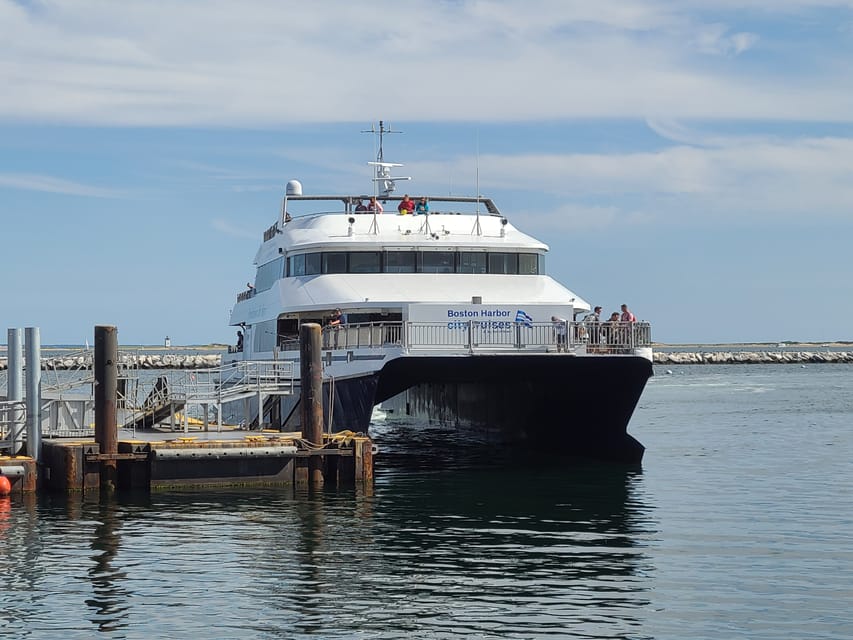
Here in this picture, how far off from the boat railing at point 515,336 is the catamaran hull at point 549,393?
32 centimetres

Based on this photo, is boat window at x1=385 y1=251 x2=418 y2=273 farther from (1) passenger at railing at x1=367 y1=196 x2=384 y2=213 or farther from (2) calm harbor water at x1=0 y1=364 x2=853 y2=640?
(2) calm harbor water at x1=0 y1=364 x2=853 y2=640

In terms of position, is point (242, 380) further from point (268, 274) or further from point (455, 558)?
point (455, 558)

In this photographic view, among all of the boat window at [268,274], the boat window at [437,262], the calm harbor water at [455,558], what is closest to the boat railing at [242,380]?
the calm harbor water at [455,558]

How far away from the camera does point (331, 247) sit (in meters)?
30.5

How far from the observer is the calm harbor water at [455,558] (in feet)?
46.0

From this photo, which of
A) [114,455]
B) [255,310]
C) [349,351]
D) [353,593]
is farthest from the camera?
[255,310]

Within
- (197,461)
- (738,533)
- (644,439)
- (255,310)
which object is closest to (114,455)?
(197,461)

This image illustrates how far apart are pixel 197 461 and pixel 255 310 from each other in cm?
1311

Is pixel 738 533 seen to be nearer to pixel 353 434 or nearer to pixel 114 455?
pixel 353 434

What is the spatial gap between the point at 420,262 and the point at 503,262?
2022 millimetres

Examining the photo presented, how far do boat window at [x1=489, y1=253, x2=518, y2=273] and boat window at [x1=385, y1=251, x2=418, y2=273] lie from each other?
1857 mm

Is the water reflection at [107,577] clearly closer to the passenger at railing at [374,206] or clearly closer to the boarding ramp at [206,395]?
the boarding ramp at [206,395]

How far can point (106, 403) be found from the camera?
22375 mm

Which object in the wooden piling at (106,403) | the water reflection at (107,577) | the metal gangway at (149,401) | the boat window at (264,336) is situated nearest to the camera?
the water reflection at (107,577)
